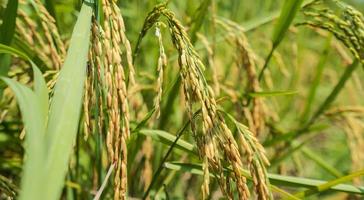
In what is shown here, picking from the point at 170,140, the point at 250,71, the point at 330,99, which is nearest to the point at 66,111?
the point at 170,140

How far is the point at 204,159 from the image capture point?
3.85 ft

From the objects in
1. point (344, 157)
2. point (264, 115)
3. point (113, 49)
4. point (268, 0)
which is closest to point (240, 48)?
point (264, 115)

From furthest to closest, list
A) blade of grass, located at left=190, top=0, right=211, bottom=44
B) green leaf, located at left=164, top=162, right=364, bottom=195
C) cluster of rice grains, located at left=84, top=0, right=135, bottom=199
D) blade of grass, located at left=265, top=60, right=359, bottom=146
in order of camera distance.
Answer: blade of grass, located at left=265, top=60, right=359, bottom=146, blade of grass, located at left=190, top=0, right=211, bottom=44, green leaf, located at left=164, top=162, right=364, bottom=195, cluster of rice grains, located at left=84, top=0, right=135, bottom=199

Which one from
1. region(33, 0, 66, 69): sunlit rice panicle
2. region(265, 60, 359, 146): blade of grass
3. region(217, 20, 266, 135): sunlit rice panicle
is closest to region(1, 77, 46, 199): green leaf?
region(33, 0, 66, 69): sunlit rice panicle

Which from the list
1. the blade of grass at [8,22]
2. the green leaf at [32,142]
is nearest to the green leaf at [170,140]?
the blade of grass at [8,22]

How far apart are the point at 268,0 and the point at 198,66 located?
2021mm

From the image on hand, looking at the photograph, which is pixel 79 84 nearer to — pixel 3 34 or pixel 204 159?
pixel 204 159

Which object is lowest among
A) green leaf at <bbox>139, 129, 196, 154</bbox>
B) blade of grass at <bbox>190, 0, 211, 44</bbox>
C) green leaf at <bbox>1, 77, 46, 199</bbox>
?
green leaf at <bbox>139, 129, 196, 154</bbox>

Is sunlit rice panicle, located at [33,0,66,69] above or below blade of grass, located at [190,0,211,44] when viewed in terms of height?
below

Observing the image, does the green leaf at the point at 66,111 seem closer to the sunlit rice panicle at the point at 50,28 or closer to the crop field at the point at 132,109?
the crop field at the point at 132,109

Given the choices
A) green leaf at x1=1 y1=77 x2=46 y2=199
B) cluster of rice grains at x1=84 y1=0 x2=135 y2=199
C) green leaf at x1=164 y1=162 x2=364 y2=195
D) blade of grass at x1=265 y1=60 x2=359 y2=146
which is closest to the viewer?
green leaf at x1=1 y1=77 x2=46 y2=199

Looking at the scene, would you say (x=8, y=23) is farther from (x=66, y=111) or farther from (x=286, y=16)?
(x=286, y=16)

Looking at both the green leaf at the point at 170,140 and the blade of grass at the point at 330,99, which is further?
the blade of grass at the point at 330,99

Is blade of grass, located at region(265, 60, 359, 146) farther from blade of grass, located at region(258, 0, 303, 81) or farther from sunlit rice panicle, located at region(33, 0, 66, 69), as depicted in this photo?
sunlit rice panicle, located at region(33, 0, 66, 69)
